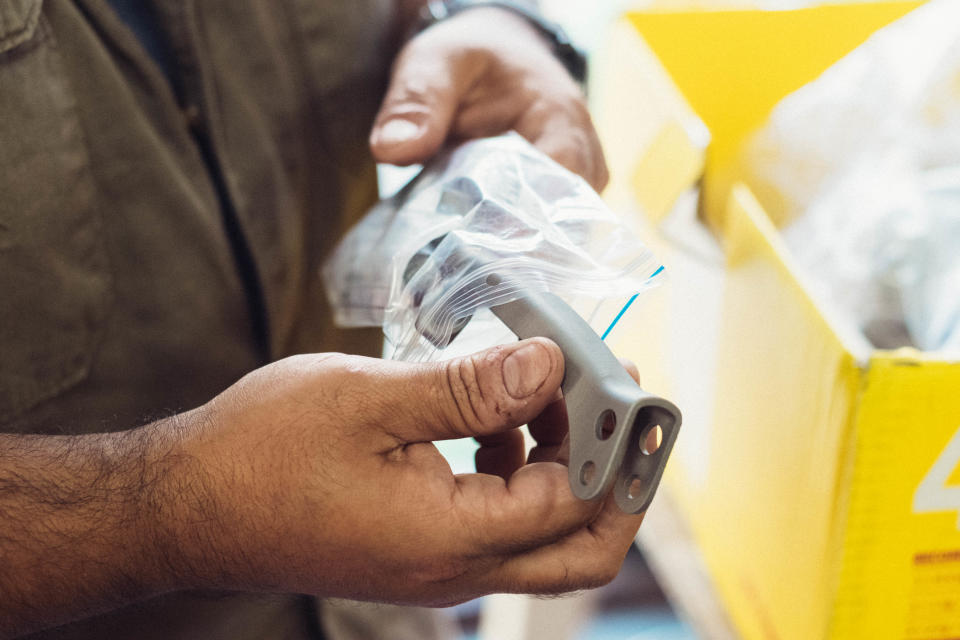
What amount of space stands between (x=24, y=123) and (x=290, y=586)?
0.98ft

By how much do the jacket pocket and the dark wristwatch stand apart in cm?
29

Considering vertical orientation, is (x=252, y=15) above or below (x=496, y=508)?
above

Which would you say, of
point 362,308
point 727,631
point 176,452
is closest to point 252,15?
point 362,308

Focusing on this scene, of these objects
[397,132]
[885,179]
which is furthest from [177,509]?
[885,179]

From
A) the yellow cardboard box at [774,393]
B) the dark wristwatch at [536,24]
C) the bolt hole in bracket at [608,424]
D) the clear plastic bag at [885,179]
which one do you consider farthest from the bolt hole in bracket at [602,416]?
the dark wristwatch at [536,24]

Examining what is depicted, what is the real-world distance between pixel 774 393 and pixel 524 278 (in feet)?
0.57

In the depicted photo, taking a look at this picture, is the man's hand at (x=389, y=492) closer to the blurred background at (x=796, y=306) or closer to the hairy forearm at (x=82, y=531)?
the hairy forearm at (x=82, y=531)

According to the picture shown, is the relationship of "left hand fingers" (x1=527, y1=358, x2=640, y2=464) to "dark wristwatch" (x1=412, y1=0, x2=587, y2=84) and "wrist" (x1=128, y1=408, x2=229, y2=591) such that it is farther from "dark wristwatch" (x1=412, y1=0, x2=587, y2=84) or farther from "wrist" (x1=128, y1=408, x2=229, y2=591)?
"dark wristwatch" (x1=412, y1=0, x2=587, y2=84)

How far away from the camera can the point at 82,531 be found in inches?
15.3

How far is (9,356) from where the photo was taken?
0.49 metres

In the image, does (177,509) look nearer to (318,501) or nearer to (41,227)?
(318,501)

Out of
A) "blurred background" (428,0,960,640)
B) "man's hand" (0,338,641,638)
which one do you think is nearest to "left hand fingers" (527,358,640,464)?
"man's hand" (0,338,641,638)

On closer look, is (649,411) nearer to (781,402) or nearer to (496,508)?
(496,508)

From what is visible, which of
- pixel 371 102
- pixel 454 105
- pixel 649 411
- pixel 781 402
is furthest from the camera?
pixel 371 102
